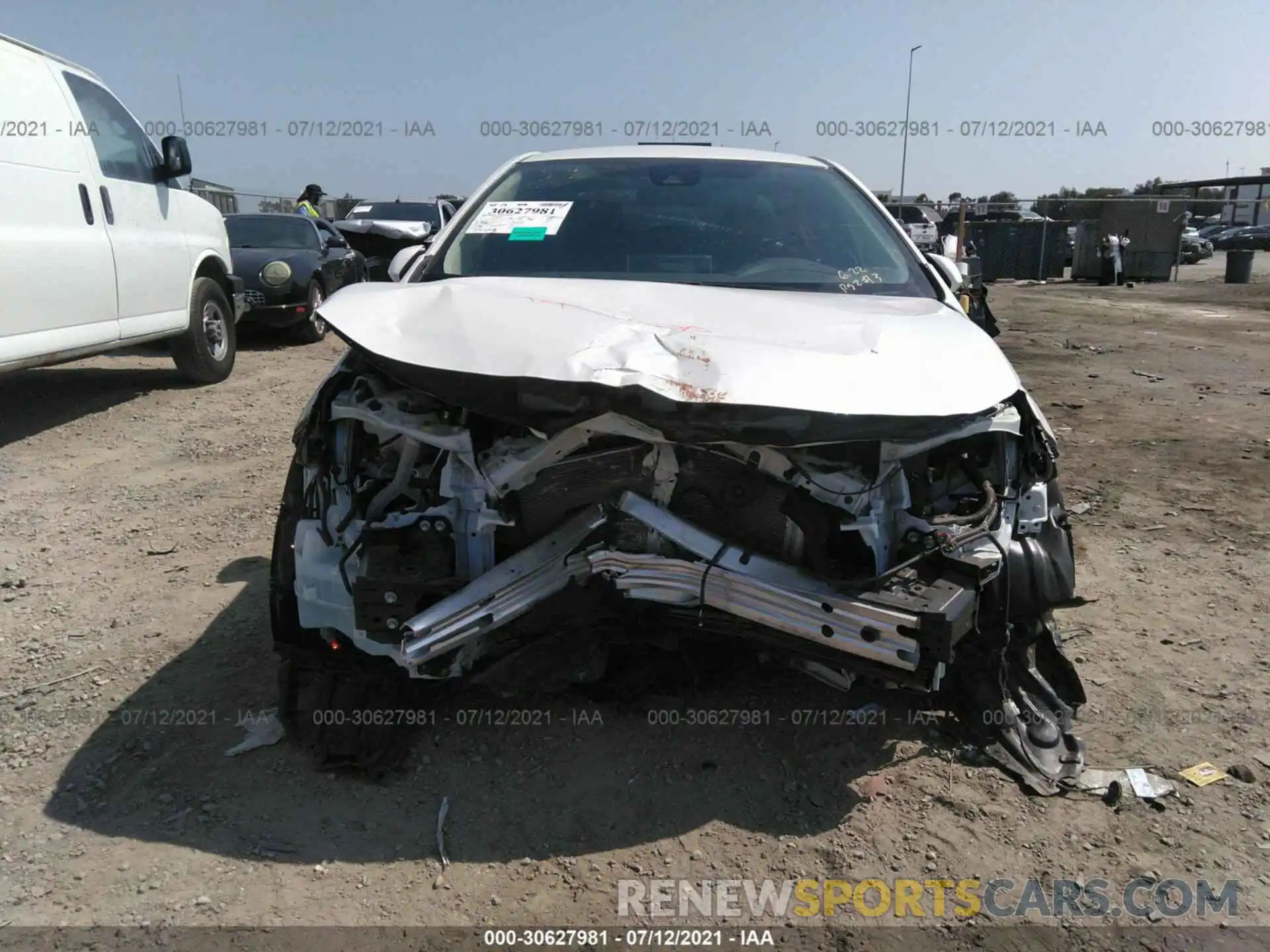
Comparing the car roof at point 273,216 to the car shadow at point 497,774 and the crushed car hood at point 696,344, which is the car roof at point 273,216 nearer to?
the car shadow at point 497,774

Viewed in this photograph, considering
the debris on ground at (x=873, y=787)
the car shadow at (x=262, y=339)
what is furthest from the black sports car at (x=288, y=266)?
the debris on ground at (x=873, y=787)

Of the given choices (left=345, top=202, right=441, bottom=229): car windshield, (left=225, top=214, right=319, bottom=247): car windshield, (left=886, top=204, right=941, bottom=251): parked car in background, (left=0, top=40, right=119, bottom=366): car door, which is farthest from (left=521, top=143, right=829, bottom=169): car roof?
(left=886, top=204, right=941, bottom=251): parked car in background

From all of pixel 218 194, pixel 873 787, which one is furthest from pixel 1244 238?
pixel 873 787

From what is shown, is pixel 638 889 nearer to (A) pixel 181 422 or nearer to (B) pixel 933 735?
(B) pixel 933 735

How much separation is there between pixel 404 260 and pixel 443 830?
212 centimetres

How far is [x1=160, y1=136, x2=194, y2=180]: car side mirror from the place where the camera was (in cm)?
645

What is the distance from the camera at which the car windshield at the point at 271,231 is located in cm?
1025

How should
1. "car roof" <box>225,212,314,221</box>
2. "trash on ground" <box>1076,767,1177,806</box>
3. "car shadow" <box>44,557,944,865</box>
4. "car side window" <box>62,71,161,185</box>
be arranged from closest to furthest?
"car shadow" <box>44,557,944,865</box>, "trash on ground" <box>1076,767,1177,806</box>, "car side window" <box>62,71,161,185</box>, "car roof" <box>225,212,314,221</box>

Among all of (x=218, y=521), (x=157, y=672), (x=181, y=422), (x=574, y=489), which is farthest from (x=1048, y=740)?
(x=181, y=422)

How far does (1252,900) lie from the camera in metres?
2.15

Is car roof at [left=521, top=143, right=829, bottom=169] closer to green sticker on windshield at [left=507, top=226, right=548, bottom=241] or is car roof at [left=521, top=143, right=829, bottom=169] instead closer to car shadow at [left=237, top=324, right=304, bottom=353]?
green sticker on windshield at [left=507, top=226, right=548, bottom=241]

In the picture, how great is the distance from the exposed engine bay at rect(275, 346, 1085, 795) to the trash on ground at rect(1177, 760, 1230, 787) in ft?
1.23

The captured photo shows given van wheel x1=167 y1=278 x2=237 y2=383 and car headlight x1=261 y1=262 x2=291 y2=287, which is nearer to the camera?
van wheel x1=167 y1=278 x2=237 y2=383

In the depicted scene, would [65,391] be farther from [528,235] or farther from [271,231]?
[528,235]
